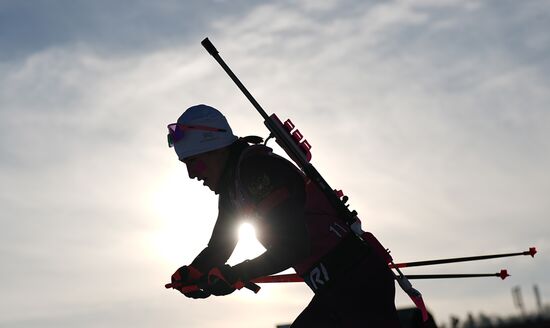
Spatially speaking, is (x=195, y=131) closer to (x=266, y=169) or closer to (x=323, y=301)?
(x=266, y=169)

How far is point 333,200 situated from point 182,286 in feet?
5.10

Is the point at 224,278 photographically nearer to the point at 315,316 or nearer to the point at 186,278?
the point at 186,278

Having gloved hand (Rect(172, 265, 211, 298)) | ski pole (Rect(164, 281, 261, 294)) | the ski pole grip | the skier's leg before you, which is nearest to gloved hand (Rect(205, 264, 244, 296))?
ski pole (Rect(164, 281, 261, 294))

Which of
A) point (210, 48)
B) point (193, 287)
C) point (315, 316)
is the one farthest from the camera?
point (210, 48)

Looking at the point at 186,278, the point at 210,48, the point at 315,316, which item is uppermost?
the point at 210,48

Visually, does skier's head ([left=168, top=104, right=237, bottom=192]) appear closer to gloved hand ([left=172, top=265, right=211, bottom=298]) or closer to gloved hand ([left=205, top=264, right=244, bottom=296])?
gloved hand ([left=172, top=265, right=211, bottom=298])

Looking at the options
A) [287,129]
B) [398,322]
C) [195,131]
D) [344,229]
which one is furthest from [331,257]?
[195,131]

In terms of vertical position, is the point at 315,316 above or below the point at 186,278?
below

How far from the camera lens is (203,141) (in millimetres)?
8250

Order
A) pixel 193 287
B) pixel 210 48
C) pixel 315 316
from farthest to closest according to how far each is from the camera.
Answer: pixel 210 48 → pixel 193 287 → pixel 315 316

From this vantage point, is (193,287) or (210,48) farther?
(210,48)

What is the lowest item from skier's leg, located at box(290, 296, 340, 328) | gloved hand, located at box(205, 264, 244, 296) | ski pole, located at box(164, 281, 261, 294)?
skier's leg, located at box(290, 296, 340, 328)

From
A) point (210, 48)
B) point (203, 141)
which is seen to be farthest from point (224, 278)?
point (210, 48)

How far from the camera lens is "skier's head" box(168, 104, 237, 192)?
26.7 feet
